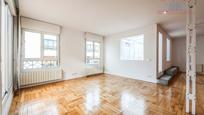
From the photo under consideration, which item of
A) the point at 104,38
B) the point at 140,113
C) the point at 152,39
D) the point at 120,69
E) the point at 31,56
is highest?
the point at 104,38

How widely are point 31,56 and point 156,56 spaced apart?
5.01 meters

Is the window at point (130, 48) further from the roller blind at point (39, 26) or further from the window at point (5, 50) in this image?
the window at point (5, 50)

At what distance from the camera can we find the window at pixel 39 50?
372cm

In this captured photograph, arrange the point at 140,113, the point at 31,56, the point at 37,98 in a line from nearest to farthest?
the point at 140,113 < the point at 37,98 < the point at 31,56

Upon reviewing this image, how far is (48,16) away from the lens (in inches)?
139

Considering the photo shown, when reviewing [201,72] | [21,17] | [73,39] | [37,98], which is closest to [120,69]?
[73,39]

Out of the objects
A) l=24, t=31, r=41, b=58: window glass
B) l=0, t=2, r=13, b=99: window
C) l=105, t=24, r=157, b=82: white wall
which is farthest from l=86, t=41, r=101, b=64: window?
l=0, t=2, r=13, b=99: window

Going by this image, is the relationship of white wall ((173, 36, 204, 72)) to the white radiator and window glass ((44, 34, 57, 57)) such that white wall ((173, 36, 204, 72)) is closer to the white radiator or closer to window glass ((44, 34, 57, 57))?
the white radiator

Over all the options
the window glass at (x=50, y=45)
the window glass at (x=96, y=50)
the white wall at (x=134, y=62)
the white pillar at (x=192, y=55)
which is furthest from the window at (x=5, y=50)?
the white wall at (x=134, y=62)

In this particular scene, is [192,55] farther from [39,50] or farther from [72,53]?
[39,50]

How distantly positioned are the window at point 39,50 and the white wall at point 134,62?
10.4ft

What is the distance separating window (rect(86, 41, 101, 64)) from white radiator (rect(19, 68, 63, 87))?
1.91m

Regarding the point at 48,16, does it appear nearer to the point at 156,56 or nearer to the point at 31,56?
the point at 31,56

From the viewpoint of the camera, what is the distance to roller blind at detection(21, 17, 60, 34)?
3576mm
